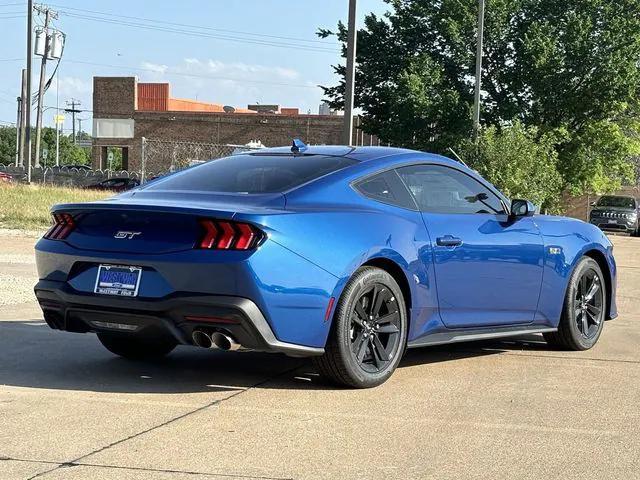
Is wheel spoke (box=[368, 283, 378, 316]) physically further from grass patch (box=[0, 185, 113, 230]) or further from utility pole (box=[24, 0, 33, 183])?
utility pole (box=[24, 0, 33, 183])

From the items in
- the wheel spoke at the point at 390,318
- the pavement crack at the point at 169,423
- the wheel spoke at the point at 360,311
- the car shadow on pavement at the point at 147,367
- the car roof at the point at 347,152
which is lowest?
the car shadow on pavement at the point at 147,367

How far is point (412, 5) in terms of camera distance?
41.4 m

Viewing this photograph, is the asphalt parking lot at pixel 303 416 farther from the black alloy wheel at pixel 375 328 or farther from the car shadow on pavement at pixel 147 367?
the black alloy wheel at pixel 375 328

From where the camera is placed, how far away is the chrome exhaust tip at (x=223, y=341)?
17.4 feet

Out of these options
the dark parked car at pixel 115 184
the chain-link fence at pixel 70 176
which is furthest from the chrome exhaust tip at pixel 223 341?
the chain-link fence at pixel 70 176

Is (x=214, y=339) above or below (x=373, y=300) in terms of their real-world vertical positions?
below

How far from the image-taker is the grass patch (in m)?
21.8

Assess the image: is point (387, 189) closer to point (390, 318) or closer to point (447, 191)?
point (447, 191)

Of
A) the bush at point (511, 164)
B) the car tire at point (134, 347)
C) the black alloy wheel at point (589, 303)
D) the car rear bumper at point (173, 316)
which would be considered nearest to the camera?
the car rear bumper at point (173, 316)

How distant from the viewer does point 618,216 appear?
3791 cm

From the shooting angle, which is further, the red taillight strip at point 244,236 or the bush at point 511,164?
the bush at point 511,164

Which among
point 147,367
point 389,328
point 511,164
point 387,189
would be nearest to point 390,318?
point 389,328

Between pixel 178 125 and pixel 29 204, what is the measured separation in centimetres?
4078

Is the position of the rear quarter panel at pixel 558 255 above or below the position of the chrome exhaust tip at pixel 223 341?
above
